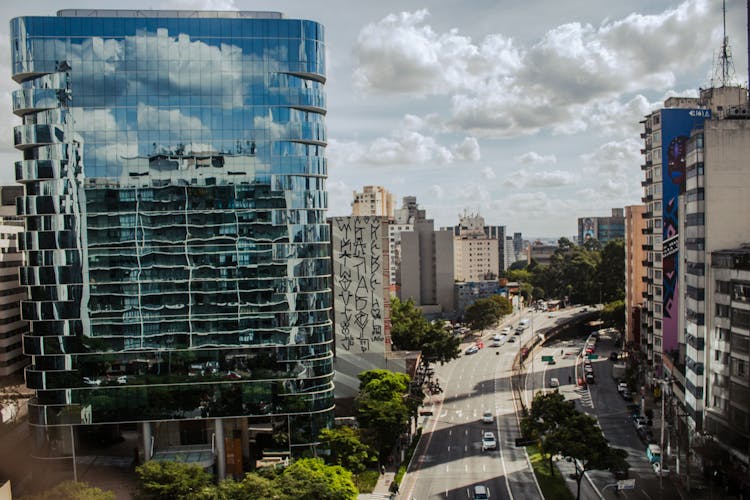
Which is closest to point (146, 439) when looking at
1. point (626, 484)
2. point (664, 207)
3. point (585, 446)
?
point (585, 446)

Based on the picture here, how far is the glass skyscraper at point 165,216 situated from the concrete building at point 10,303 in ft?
62.9

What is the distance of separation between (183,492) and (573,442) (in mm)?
31462

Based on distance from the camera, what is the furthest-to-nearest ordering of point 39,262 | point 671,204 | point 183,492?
point 671,204 < point 39,262 < point 183,492

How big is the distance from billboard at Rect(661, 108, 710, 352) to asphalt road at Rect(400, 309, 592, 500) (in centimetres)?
2207

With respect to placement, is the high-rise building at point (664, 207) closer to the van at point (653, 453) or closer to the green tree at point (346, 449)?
the van at point (653, 453)

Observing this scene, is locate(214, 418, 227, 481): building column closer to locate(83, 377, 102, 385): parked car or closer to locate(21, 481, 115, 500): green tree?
locate(83, 377, 102, 385): parked car

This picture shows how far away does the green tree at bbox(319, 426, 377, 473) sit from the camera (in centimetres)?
6525

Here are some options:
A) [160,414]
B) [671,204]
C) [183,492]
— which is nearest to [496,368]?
[671,204]

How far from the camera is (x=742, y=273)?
184 ft

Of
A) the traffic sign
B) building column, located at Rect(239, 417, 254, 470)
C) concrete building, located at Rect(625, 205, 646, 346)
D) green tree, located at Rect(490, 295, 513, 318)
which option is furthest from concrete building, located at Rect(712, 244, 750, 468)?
green tree, located at Rect(490, 295, 513, 318)

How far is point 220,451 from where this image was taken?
69312 mm

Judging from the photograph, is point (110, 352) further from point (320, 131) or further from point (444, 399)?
point (444, 399)

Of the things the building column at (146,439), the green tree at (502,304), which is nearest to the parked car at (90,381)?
the building column at (146,439)

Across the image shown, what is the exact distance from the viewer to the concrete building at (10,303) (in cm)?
8375
